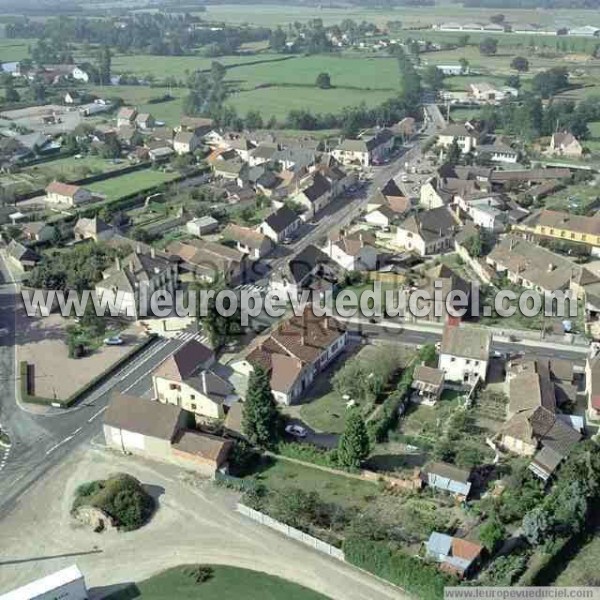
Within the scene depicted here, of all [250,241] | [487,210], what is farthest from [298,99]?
A: [250,241]

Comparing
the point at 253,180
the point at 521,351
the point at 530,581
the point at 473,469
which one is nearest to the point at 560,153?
the point at 253,180

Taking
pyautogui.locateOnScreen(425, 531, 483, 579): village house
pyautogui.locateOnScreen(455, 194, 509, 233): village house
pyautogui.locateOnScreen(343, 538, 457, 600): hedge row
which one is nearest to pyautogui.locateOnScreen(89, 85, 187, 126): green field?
pyautogui.locateOnScreen(455, 194, 509, 233): village house

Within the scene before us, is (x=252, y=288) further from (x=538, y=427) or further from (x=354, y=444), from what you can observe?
(x=538, y=427)

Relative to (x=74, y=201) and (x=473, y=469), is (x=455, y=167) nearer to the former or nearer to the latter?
(x=74, y=201)

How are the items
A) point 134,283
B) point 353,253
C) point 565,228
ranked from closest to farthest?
1. point 134,283
2. point 353,253
3. point 565,228

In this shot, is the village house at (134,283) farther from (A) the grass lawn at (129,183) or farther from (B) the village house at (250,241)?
(A) the grass lawn at (129,183)

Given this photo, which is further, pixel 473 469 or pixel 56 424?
pixel 56 424

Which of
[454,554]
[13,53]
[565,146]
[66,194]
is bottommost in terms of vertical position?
[454,554]
